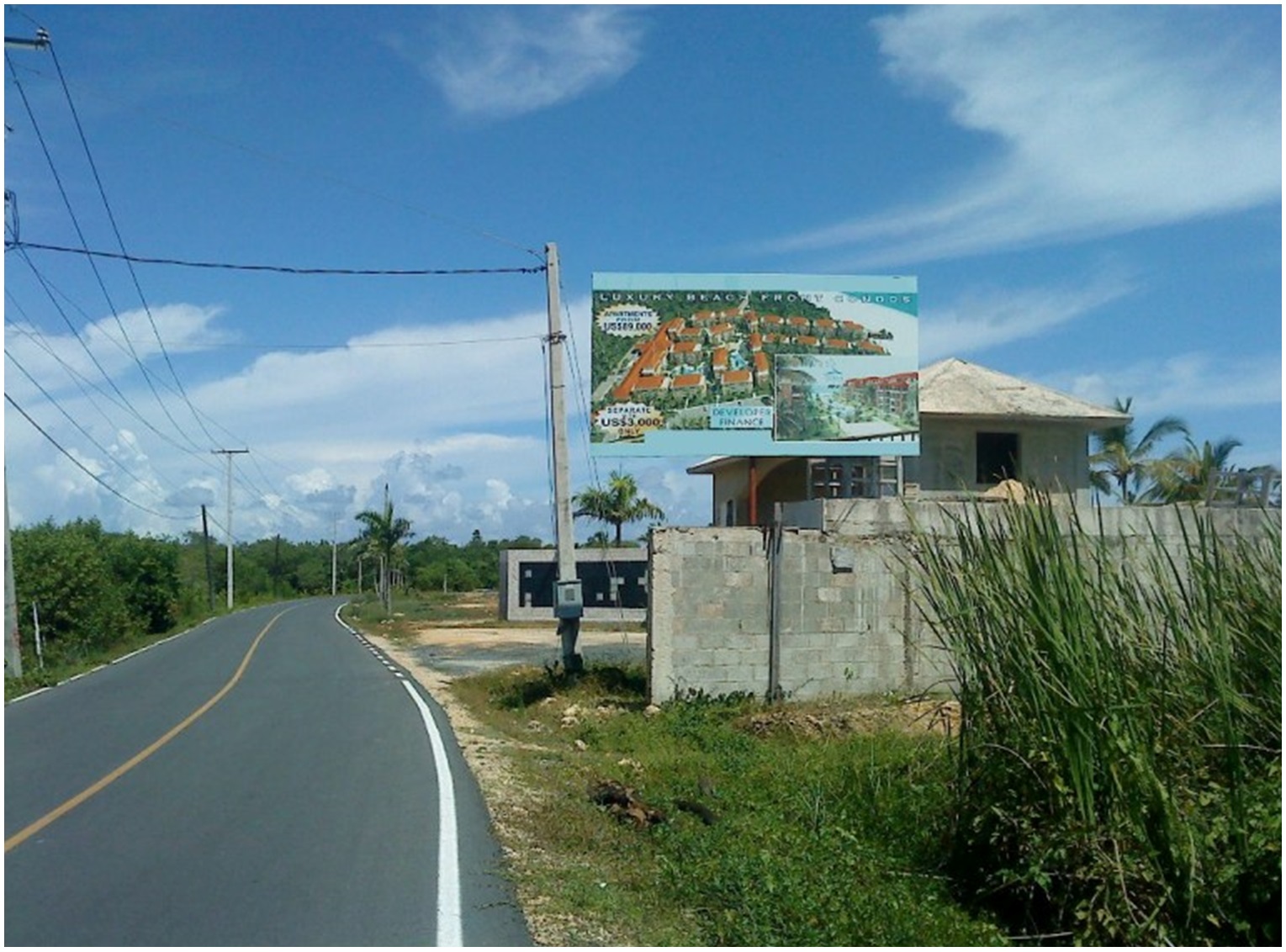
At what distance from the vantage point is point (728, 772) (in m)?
13.1

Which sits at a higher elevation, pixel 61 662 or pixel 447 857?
pixel 447 857

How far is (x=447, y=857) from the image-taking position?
372 inches

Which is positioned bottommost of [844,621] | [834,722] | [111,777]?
[111,777]

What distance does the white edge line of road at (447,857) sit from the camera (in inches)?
293

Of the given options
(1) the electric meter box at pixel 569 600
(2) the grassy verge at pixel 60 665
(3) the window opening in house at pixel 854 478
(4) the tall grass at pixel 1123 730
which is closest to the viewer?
(4) the tall grass at pixel 1123 730

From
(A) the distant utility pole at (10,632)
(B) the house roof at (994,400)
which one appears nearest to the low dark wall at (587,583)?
(B) the house roof at (994,400)

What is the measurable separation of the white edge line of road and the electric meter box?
5184 mm

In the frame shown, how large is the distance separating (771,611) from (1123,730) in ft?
32.9

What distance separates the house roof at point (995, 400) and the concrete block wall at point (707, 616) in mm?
10232

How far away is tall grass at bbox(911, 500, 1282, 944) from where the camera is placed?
7348 millimetres

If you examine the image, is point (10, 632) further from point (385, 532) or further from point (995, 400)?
point (385, 532)

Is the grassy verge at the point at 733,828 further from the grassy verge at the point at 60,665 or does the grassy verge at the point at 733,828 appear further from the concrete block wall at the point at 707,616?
the grassy verge at the point at 60,665

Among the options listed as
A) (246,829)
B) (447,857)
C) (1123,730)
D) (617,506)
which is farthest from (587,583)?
(1123,730)

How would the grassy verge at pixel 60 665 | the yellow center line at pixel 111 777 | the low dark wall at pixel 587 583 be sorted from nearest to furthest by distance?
the yellow center line at pixel 111 777, the grassy verge at pixel 60 665, the low dark wall at pixel 587 583
